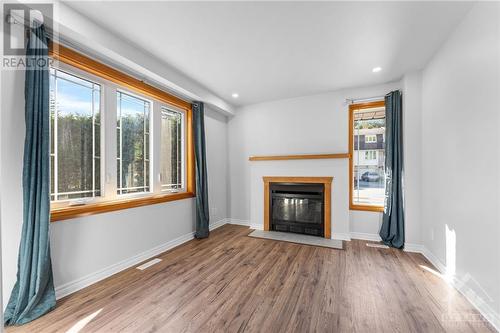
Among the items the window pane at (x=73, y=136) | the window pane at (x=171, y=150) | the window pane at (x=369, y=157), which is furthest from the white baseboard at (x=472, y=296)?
the window pane at (x=73, y=136)

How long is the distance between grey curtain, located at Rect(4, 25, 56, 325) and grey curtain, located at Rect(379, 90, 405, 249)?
4.17 meters

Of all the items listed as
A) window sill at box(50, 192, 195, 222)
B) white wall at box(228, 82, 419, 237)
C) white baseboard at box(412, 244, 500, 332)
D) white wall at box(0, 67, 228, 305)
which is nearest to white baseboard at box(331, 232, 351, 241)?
white wall at box(228, 82, 419, 237)

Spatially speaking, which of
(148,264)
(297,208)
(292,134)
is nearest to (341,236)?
(297,208)

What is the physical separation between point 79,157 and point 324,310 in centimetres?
290

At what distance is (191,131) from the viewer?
372cm

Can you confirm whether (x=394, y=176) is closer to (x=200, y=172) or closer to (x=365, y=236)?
(x=365, y=236)

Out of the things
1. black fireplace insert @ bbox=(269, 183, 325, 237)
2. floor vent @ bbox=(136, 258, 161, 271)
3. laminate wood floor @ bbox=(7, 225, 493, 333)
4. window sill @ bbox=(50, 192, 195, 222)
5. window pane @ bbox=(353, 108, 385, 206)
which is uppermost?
window pane @ bbox=(353, 108, 385, 206)

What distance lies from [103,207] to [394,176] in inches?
157

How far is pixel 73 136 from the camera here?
7.45 feet

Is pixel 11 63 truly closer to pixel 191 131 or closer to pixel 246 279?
pixel 191 131

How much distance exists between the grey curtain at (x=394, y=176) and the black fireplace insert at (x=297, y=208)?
38.5 inches

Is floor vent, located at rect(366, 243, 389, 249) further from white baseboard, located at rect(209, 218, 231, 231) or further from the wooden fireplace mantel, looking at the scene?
white baseboard, located at rect(209, 218, 231, 231)

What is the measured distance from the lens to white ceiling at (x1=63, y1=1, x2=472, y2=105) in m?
1.89

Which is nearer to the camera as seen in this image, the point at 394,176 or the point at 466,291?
the point at 466,291
